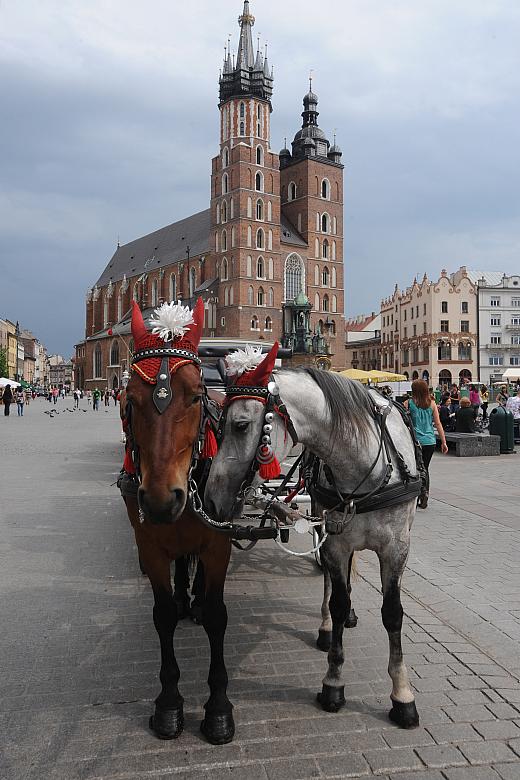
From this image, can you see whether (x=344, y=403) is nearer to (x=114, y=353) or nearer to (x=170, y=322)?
(x=170, y=322)

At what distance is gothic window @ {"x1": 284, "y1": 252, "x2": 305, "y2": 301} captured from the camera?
65.4m

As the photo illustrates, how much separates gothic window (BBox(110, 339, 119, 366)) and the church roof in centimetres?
1156

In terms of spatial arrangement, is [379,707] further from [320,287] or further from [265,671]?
[320,287]

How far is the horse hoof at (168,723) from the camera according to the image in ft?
8.63

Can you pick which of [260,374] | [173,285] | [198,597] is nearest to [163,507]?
[260,374]

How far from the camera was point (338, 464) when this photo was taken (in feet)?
9.33

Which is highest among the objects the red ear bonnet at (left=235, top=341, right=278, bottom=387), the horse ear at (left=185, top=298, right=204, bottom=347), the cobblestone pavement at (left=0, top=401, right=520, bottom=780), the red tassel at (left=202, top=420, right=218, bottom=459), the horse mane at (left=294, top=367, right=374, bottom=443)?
the horse ear at (left=185, top=298, right=204, bottom=347)

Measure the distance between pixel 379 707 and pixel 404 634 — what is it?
37.3 inches

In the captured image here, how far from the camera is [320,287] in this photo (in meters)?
66.2

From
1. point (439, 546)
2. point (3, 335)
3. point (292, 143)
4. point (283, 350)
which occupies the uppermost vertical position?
point (292, 143)

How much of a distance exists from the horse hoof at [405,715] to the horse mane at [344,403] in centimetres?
126

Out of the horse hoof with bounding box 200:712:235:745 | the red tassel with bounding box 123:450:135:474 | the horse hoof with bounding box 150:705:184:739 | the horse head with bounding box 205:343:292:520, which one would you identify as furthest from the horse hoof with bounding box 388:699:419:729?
the red tassel with bounding box 123:450:135:474

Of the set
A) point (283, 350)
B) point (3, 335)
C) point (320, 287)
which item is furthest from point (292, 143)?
point (283, 350)

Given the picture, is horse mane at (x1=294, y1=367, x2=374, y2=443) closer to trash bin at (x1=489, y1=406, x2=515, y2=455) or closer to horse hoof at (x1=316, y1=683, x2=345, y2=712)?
horse hoof at (x1=316, y1=683, x2=345, y2=712)
